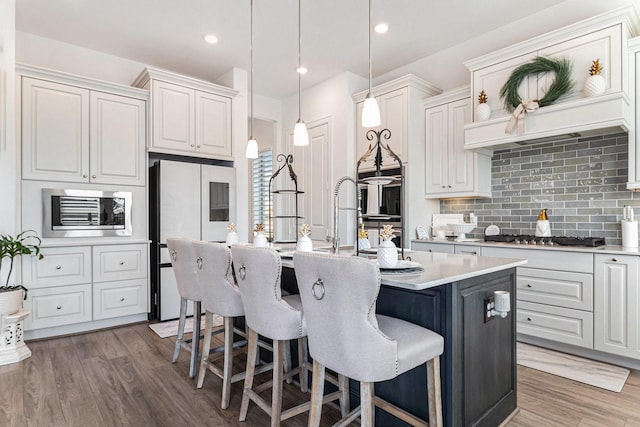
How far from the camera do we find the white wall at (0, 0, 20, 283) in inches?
113

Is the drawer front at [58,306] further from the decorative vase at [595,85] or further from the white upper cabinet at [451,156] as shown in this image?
the decorative vase at [595,85]

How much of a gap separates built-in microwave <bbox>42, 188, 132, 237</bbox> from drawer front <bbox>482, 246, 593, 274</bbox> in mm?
3705

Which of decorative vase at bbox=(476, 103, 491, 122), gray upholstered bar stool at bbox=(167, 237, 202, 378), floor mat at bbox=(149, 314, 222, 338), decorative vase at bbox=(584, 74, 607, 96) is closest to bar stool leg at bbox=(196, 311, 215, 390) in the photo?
gray upholstered bar stool at bbox=(167, 237, 202, 378)

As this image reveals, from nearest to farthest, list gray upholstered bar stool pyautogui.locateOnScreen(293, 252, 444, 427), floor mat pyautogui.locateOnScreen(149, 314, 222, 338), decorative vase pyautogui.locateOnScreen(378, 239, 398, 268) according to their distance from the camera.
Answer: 1. gray upholstered bar stool pyautogui.locateOnScreen(293, 252, 444, 427)
2. decorative vase pyautogui.locateOnScreen(378, 239, 398, 268)
3. floor mat pyautogui.locateOnScreen(149, 314, 222, 338)

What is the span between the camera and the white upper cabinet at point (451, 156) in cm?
371

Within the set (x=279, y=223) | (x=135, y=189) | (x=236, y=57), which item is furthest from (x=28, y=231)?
(x=279, y=223)

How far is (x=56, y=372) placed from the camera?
8.53 ft

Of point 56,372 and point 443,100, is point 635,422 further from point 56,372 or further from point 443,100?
point 56,372

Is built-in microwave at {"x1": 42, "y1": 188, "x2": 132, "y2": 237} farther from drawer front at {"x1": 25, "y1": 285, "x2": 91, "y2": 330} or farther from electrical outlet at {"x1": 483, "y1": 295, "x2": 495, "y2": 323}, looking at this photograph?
electrical outlet at {"x1": 483, "y1": 295, "x2": 495, "y2": 323}

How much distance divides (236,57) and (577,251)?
401 cm

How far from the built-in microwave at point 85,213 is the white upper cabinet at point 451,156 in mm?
3342

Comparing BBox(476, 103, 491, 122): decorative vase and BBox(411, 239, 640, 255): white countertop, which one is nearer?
BBox(411, 239, 640, 255): white countertop

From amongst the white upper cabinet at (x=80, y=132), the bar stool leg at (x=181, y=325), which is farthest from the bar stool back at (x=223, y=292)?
the white upper cabinet at (x=80, y=132)

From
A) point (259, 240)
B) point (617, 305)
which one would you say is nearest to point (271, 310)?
point (259, 240)
